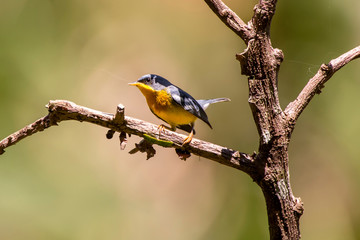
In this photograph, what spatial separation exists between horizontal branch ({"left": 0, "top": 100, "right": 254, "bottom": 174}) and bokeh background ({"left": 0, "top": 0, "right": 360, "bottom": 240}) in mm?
2014

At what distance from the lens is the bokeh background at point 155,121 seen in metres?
3.97

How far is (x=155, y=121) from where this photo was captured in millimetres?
4418

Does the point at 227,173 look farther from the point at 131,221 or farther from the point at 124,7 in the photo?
the point at 124,7

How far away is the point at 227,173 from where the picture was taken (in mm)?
4523

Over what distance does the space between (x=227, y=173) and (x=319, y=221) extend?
1.12m

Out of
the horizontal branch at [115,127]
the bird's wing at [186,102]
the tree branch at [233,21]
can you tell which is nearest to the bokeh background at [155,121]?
the bird's wing at [186,102]

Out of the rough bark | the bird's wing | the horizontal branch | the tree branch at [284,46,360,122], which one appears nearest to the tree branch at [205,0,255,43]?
the rough bark

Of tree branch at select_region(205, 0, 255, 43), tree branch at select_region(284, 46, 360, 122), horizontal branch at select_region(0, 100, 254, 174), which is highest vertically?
tree branch at select_region(205, 0, 255, 43)

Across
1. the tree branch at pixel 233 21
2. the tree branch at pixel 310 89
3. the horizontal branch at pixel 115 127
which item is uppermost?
the tree branch at pixel 233 21

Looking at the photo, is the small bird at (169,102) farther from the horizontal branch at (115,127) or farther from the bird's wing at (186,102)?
the horizontal branch at (115,127)

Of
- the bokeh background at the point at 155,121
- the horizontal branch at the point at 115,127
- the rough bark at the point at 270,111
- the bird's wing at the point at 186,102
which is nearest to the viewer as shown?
the rough bark at the point at 270,111

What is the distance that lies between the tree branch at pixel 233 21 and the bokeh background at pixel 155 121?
89.2 inches

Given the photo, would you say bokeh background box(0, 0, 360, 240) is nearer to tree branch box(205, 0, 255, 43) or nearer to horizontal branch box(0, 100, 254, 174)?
horizontal branch box(0, 100, 254, 174)

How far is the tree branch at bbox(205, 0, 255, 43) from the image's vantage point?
1837 mm
